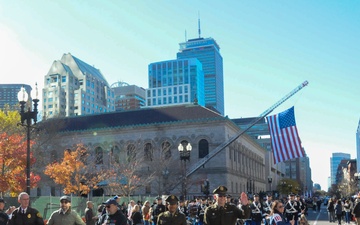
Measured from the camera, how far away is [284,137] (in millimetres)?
36688

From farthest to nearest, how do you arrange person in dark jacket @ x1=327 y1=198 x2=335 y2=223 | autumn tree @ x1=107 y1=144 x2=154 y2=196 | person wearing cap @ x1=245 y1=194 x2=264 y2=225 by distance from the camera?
autumn tree @ x1=107 y1=144 x2=154 y2=196 → person in dark jacket @ x1=327 y1=198 x2=335 y2=223 → person wearing cap @ x1=245 y1=194 x2=264 y2=225

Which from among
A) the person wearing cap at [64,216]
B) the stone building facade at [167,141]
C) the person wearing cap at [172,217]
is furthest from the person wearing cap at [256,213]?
the stone building facade at [167,141]

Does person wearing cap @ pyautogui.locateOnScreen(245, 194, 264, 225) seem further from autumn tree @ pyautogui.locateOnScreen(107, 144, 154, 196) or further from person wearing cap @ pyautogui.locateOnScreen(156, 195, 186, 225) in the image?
autumn tree @ pyautogui.locateOnScreen(107, 144, 154, 196)

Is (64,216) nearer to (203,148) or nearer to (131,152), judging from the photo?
(203,148)

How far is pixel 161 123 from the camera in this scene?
6644 cm

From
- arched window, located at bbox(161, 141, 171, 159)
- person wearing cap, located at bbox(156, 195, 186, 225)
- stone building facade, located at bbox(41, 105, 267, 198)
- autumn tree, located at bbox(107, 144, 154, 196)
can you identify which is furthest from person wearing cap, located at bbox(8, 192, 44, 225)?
arched window, located at bbox(161, 141, 171, 159)

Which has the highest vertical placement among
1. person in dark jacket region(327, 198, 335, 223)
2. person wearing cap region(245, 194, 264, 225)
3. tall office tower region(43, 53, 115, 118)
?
tall office tower region(43, 53, 115, 118)

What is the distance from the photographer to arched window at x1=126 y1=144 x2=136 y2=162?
208ft

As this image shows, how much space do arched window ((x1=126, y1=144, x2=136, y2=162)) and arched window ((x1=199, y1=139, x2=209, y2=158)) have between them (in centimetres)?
877

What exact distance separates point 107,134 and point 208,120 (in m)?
15.8

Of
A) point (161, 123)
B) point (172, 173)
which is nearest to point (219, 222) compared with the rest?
point (172, 173)

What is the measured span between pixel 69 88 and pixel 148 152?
381 feet

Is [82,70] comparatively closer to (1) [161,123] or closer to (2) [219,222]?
(1) [161,123]

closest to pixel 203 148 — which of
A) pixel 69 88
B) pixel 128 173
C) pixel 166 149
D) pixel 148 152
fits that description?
pixel 166 149
